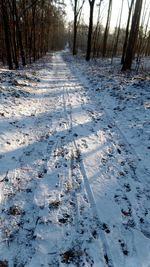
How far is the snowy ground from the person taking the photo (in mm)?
2902

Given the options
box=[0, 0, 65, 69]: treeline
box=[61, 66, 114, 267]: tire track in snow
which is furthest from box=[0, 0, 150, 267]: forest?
box=[0, 0, 65, 69]: treeline

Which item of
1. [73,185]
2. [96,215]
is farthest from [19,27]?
[96,215]

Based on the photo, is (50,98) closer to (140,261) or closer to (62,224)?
(62,224)

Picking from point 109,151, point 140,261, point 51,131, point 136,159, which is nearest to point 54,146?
point 51,131

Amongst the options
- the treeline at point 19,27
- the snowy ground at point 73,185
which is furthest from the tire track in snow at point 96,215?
the treeline at point 19,27

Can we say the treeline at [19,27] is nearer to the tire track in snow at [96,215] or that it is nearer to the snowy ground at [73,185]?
the snowy ground at [73,185]

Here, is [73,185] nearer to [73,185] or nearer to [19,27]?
[73,185]

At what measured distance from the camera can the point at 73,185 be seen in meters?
4.06

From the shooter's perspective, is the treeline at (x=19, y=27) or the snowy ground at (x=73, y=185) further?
the treeline at (x=19, y=27)

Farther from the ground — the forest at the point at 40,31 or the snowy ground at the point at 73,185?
the forest at the point at 40,31

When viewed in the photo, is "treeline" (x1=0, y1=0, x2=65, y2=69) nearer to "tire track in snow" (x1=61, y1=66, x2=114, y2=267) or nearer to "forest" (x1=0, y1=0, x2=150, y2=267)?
"forest" (x1=0, y1=0, x2=150, y2=267)

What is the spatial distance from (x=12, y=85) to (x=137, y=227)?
26.5 ft

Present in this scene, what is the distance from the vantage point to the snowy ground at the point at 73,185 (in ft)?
9.52

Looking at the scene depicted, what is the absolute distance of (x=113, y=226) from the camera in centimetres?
328
